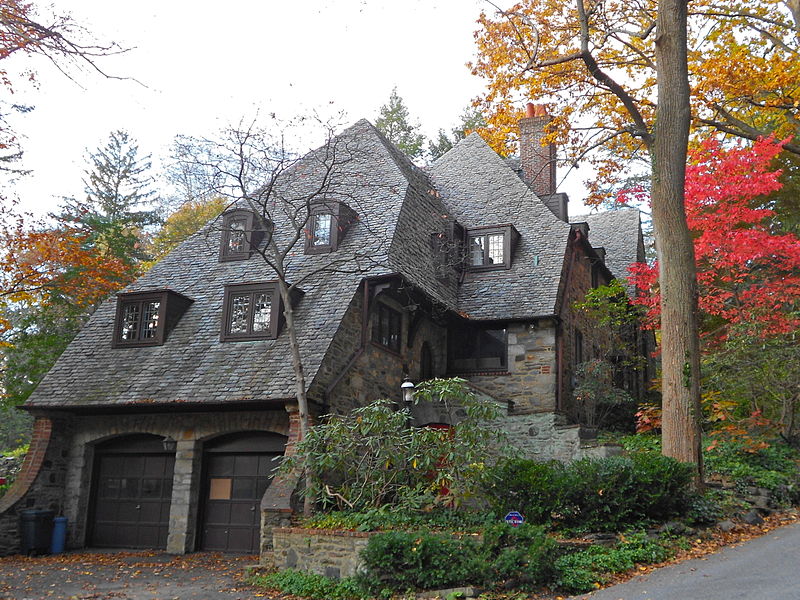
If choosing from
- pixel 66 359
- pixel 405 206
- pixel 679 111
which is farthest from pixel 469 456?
pixel 66 359

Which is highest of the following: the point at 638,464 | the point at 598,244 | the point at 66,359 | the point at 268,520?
the point at 598,244

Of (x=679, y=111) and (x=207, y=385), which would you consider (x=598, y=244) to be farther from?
(x=207, y=385)

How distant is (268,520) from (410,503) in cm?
236

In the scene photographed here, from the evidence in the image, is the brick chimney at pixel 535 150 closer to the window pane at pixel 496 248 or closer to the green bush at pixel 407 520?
the window pane at pixel 496 248

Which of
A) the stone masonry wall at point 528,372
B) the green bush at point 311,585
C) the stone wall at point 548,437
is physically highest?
the stone masonry wall at point 528,372

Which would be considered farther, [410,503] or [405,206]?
[405,206]

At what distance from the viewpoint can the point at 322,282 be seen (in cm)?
1538

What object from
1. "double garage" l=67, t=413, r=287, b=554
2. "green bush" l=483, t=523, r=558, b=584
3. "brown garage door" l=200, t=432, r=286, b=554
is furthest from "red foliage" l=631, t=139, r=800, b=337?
"double garage" l=67, t=413, r=287, b=554

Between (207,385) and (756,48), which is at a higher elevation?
(756,48)


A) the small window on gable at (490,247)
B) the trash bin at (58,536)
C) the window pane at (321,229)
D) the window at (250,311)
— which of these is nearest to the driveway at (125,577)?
the trash bin at (58,536)

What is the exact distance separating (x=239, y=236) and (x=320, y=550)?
9.02 metres

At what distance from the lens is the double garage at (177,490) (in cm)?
1423

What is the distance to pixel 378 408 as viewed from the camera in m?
11.9

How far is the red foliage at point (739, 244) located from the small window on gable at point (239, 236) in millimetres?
9372
